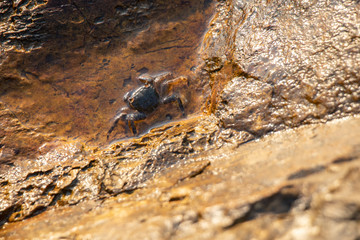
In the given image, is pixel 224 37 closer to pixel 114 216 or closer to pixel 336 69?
pixel 336 69

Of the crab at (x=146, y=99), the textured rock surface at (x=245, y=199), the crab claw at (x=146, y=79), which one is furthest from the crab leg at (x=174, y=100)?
the textured rock surface at (x=245, y=199)

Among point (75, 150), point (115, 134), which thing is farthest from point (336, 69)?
point (75, 150)

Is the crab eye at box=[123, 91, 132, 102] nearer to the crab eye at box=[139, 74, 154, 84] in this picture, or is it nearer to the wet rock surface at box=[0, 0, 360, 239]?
the wet rock surface at box=[0, 0, 360, 239]

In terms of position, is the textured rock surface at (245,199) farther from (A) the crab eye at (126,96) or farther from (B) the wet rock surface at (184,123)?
(A) the crab eye at (126,96)

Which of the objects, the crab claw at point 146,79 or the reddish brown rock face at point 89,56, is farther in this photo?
the crab claw at point 146,79

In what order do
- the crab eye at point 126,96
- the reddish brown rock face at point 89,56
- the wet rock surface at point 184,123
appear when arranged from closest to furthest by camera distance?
the wet rock surface at point 184,123
the reddish brown rock face at point 89,56
the crab eye at point 126,96
